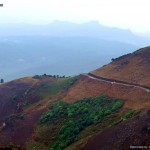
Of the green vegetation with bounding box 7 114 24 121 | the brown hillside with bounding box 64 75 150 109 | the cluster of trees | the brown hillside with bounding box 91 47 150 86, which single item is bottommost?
the green vegetation with bounding box 7 114 24 121

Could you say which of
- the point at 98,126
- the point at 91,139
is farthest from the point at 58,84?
the point at 91,139

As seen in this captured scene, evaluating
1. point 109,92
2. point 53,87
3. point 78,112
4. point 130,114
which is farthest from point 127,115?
point 53,87

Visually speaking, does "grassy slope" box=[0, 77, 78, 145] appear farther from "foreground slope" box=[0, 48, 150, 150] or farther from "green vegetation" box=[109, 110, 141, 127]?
"green vegetation" box=[109, 110, 141, 127]

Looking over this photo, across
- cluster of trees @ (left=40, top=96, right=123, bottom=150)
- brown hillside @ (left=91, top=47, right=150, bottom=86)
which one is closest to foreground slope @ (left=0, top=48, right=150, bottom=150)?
cluster of trees @ (left=40, top=96, right=123, bottom=150)

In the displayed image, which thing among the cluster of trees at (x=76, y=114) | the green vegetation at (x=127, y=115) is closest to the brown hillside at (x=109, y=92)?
the cluster of trees at (x=76, y=114)

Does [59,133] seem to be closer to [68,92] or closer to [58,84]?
[68,92]

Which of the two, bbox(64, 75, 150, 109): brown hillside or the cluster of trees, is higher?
bbox(64, 75, 150, 109): brown hillside

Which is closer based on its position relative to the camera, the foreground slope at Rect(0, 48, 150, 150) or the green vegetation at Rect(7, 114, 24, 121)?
the foreground slope at Rect(0, 48, 150, 150)

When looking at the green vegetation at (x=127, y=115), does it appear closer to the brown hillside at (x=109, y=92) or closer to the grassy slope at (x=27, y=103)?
the brown hillside at (x=109, y=92)

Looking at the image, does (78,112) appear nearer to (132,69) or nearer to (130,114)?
(130,114)
